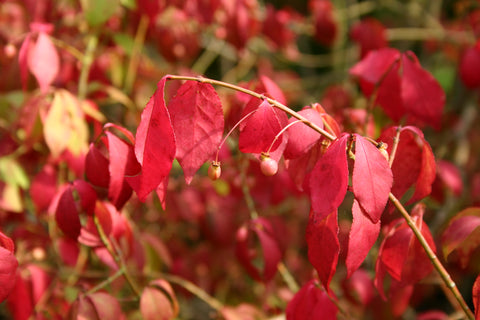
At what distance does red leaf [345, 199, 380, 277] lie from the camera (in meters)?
0.61

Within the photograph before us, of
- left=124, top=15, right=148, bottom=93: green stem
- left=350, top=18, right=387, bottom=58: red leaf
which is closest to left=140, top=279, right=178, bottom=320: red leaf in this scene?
left=124, top=15, right=148, bottom=93: green stem

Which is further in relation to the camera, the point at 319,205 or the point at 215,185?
the point at 215,185

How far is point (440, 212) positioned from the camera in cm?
174

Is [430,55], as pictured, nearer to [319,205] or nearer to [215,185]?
[215,185]

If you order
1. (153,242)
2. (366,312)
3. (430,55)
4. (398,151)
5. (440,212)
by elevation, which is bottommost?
(366,312)

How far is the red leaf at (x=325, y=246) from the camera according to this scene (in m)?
0.63

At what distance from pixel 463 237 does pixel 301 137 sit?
12.4 inches

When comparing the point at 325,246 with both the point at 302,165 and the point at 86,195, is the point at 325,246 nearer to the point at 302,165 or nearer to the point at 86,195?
the point at 302,165

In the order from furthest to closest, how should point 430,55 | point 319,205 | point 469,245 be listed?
1. point 430,55
2. point 469,245
3. point 319,205

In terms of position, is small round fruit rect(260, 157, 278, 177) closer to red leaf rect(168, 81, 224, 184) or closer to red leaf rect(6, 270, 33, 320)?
red leaf rect(168, 81, 224, 184)

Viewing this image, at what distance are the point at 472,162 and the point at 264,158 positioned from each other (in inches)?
66.6

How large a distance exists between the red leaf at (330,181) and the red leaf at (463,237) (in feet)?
0.93

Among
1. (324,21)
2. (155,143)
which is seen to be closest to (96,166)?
(155,143)

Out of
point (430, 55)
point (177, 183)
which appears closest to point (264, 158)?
point (177, 183)
